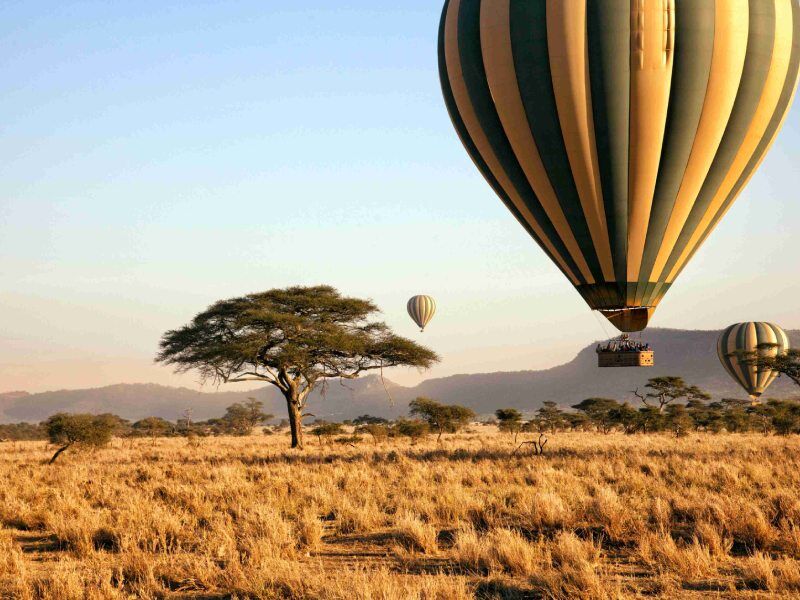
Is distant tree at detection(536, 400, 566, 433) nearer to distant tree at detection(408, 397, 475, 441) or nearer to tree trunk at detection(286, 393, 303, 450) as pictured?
distant tree at detection(408, 397, 475, 441)

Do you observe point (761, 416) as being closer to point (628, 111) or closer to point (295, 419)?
point (295, 419)

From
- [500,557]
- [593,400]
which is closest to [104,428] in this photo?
[500,557]

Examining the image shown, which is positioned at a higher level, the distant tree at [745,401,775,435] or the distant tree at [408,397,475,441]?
the distant tree at [408,397,475,441]

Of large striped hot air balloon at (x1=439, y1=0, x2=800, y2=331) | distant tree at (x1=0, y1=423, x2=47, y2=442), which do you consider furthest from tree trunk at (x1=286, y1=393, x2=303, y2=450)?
distant tree at (x1=0, y1=423, x2=47, y2=442)

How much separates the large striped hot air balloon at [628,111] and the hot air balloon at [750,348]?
5011cm

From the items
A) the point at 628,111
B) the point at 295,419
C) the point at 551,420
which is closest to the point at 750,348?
the point at 551,420

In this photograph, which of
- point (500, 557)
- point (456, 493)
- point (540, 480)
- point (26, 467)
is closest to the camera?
point (500, 557)

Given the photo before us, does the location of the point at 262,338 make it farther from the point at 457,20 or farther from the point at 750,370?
the point at 750,370

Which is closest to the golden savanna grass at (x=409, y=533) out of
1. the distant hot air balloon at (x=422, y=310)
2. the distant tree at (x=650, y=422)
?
the distant tree at (x=650, y=422)

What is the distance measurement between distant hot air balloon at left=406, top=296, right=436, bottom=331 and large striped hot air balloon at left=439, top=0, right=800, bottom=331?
54.4 metres

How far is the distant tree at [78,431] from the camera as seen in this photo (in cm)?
3328

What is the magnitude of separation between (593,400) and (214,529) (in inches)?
2820

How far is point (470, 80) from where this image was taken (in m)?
23.4

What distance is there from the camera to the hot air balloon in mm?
70062
